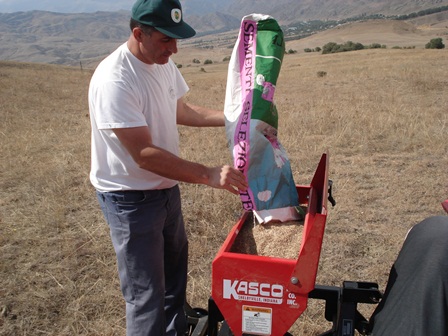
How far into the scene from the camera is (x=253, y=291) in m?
1.95

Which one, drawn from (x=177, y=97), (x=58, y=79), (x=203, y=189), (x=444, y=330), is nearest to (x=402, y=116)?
(x=203, y=189)

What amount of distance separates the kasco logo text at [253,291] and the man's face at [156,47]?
3.46ft

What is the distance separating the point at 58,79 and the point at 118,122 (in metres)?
19.2

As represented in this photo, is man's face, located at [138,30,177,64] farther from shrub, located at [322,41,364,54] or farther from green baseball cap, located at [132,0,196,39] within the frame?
shrub, located at [322,41,364,54]

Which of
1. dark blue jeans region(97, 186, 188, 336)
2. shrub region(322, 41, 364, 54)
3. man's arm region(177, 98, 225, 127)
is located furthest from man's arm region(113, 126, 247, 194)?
shrub region(322, 41, 364, 54)

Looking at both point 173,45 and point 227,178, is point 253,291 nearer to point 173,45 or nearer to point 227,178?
point 227,178

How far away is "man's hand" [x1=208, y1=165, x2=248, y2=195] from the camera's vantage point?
2.07 meters

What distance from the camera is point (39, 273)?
359 cm

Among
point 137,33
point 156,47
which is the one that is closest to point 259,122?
point 156,47

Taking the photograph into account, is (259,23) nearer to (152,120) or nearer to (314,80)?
(152,120)

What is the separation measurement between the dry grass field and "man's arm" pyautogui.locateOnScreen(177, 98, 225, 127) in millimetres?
1320

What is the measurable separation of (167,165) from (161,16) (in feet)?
2.15

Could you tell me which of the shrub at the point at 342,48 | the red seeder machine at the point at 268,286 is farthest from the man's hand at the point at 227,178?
the shrub at the point at 342,48

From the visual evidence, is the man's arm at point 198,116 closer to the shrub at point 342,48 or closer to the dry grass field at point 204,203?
the dry grass field at point 204,203
